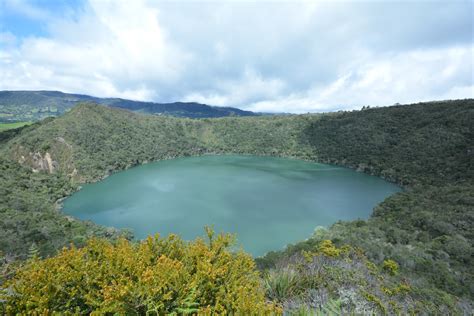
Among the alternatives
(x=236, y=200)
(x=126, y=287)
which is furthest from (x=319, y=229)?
(x=126, y=287)

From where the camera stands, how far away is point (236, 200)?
46844 mm

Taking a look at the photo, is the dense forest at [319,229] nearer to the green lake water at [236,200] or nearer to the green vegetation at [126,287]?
the green vegetation at [126,287]

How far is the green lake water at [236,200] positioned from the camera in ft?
116

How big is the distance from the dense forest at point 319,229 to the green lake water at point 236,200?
4.47 metres

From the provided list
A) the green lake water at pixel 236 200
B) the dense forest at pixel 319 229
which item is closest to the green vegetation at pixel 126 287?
the dense forest at pixel 319 229

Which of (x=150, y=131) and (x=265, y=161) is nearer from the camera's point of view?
(x=265, y=161)

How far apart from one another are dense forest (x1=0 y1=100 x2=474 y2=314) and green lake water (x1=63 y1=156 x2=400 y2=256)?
4.47m

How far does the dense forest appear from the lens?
6648 millimetres

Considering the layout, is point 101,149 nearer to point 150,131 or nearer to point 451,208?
point 150,131

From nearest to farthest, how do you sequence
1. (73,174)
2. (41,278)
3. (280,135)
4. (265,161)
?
(41,278)
(73,174)
(265,161)
(280,135)

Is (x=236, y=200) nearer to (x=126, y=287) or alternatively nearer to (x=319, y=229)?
(x=319, y=229)

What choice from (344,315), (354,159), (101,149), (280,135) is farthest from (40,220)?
(280,135)

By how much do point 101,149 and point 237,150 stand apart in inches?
1862

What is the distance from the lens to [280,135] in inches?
4013
